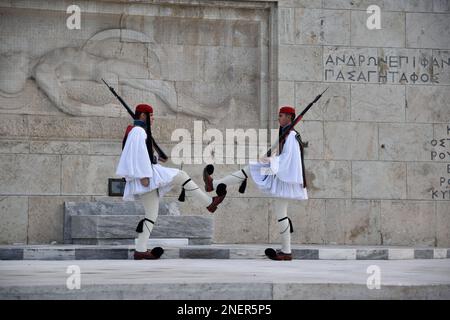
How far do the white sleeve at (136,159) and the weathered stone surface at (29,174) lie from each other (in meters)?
3.41

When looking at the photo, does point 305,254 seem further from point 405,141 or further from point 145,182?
point 405,141

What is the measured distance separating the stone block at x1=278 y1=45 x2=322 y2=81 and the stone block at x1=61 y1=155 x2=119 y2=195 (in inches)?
118

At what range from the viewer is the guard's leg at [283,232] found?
1190 cm

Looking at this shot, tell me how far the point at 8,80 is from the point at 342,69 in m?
5.06

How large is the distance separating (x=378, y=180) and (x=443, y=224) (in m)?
1.25

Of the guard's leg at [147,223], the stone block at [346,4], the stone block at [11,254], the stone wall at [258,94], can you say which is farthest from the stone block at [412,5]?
the stone block at [11,254]

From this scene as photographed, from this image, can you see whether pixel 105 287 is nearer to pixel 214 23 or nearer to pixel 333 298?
pixel 333 298

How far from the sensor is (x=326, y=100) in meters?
15.5

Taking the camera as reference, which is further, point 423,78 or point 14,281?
point 423,78

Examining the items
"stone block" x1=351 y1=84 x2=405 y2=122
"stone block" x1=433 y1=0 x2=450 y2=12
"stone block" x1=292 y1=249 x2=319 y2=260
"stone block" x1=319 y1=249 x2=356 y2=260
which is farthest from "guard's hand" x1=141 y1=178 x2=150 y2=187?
"stone block" x1=433 y1=0 x2=450 y2=12

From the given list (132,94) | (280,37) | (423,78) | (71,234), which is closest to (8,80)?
(132,94)

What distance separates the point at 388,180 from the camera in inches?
615

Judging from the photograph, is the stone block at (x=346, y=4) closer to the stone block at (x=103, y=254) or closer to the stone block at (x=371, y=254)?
the stone block at (x=371, y=254)

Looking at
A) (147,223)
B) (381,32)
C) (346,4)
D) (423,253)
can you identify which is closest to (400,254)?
(423,253)
